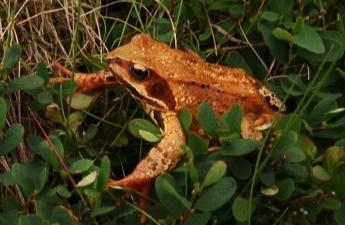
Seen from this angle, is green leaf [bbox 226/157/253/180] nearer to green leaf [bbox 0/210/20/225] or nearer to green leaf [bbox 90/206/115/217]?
green leaf [bbox 90/206/115/217]

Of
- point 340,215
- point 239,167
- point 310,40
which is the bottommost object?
point 340,215

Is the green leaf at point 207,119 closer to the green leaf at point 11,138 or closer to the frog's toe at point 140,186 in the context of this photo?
the frog's toe at point 140,186

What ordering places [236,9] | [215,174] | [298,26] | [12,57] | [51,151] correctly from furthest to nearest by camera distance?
1. [236,9]
2. [298,26]
3. [12,57]
4. [51,151]
5. [215,174]

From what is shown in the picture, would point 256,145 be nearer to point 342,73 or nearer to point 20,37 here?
point 342,73

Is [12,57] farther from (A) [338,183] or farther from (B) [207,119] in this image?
(A) [338,183]

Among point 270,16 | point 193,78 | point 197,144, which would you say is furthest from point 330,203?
point 270,16

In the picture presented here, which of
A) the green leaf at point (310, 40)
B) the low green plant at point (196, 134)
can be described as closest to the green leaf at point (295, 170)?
the low green plant at point (196, 134)

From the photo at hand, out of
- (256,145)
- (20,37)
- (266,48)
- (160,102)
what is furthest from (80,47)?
(256,145)
